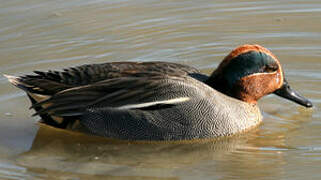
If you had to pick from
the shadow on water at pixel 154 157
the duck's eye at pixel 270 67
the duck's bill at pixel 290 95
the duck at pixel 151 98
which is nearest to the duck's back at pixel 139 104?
the duck at pixel 151 98

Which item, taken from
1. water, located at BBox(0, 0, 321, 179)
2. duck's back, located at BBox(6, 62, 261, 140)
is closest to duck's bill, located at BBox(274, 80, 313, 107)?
water, located at BBox(0, 0, 321, 179)

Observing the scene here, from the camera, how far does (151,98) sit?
Answer: 8.05m

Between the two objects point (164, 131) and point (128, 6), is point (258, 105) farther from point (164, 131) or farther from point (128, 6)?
point (128, 6)

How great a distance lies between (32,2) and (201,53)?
3.24 m

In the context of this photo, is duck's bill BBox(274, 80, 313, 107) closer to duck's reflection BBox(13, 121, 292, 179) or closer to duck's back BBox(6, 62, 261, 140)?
duck's reflection BBox(13, 121, 292, 179)

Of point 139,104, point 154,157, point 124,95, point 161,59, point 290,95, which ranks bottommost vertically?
point 154,157

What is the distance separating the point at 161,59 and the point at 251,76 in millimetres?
1984

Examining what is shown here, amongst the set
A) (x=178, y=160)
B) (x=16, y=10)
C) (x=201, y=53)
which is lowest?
(x=178, y=160)

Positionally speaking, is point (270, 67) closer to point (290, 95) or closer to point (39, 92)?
point (290, 95)

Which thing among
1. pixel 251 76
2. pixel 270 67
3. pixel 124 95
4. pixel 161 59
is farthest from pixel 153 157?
pixel 161 59

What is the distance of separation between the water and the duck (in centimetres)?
19

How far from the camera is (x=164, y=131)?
26.6ft

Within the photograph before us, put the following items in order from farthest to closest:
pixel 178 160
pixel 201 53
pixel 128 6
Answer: pixel 128 6, pixel 201 53, pixel 178 160

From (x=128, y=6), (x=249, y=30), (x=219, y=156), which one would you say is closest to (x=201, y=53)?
(x=249, y=30)
